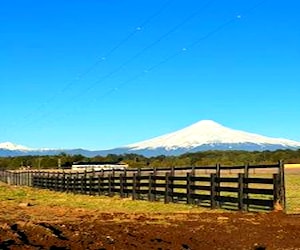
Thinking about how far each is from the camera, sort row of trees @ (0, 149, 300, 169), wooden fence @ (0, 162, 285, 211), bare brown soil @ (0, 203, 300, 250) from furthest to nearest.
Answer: row of trees @ (0, 149, 300, 169), wooden fence @ (0, 162, 285, 211), bare brown soil @ (0, 203, 300, 250)

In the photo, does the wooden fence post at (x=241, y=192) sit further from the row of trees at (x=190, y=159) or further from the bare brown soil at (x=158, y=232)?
the row of trees at (x=190, y=159)

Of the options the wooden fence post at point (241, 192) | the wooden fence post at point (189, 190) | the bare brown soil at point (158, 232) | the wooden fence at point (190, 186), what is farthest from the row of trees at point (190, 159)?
the bare brown soil at point (158, 232)

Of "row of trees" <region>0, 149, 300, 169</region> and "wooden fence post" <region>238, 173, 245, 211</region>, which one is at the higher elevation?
"row of trees" <region>0, 149, 300, 169</region>

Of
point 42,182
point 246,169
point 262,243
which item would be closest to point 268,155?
point 42,182

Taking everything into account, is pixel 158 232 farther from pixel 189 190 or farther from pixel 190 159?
pixel 190 159

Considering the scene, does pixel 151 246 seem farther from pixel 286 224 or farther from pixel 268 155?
pixel 268 155

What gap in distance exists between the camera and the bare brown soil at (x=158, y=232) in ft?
35.7

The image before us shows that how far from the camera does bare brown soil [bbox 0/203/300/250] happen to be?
10866 mm

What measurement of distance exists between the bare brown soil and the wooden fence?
1.27m

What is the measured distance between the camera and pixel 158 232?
1293 centimetres

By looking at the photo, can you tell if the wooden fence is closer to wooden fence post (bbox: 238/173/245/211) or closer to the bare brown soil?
wooden fence post (bbox: 238/173/245/211)

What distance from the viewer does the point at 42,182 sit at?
49.7m

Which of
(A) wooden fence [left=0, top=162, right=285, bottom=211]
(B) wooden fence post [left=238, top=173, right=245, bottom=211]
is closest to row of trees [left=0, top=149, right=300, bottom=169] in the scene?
(A) wooden fence [left=0, top=162, right=285, bottom=211]

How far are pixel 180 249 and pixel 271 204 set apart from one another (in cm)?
820
